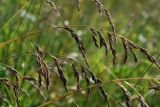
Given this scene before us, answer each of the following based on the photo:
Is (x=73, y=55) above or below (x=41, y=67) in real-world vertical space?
below

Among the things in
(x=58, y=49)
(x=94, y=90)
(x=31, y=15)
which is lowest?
(x=94, y=90)

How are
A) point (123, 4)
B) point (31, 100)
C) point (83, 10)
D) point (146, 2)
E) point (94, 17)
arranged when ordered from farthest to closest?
1. point (123, 4)
2. point (146, 2)
3. point (94, 17)
4. point (83, 10)
5. point (31, 100)

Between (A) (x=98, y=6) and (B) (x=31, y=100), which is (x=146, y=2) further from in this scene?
(A) (x=98, y=6)

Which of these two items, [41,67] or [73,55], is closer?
[41,67]

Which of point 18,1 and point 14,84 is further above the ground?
point 18,1

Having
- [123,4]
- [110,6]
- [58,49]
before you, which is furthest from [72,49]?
[123,4]

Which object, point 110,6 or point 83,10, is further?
point 110,6

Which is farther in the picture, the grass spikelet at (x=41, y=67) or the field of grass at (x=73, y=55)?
the field of grass at (x=73, y=55)

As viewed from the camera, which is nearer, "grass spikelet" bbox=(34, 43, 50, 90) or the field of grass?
"grass spikelet" bbox=(34, 43, 50, 90)
